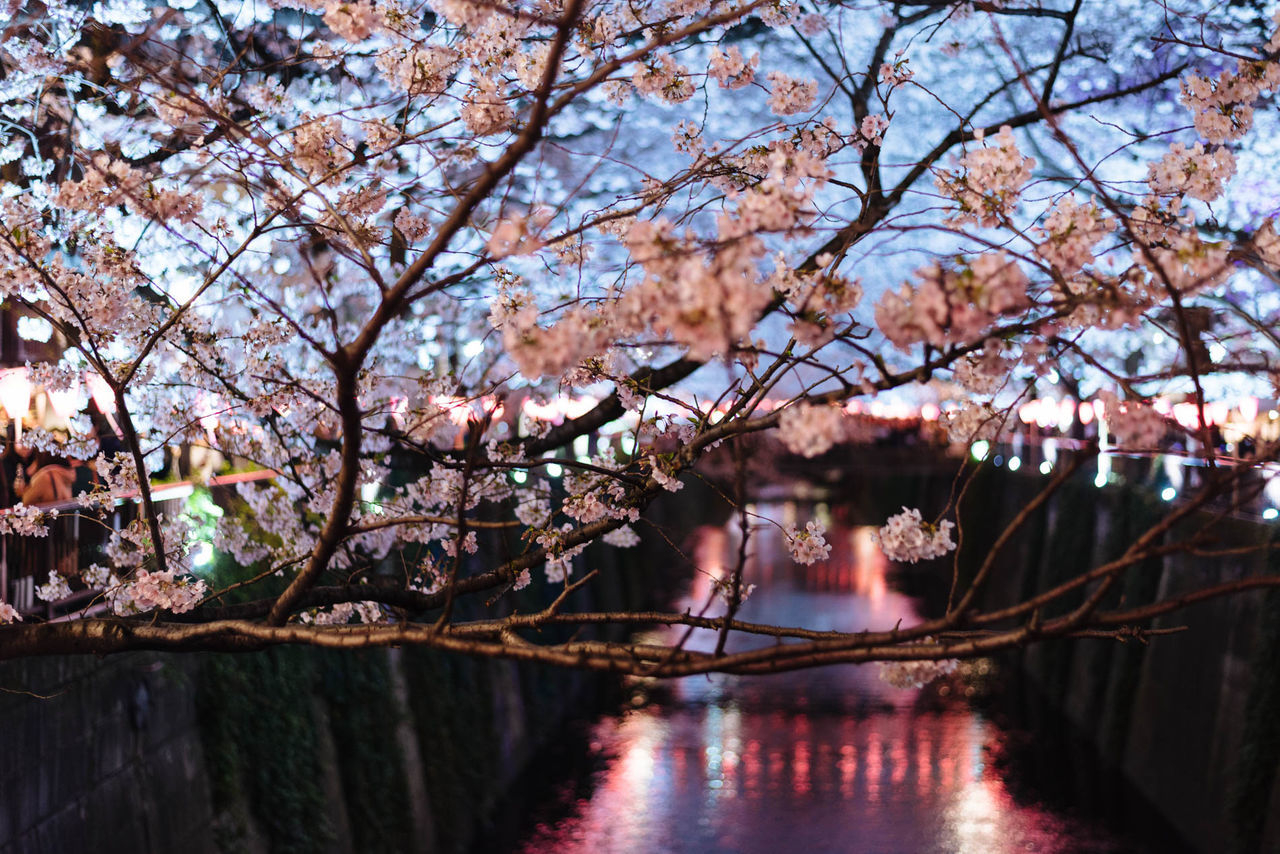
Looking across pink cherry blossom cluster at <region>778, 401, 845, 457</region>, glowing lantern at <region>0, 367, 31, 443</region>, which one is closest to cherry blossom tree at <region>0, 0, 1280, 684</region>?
pink cherry blossom cluster at <region>778, 401, 845, 457</region>

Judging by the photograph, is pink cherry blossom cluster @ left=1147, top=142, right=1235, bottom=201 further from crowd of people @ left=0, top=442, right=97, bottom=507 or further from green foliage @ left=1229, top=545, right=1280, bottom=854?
green foliage @ left=1229, top=545, right=1280, bottom=854

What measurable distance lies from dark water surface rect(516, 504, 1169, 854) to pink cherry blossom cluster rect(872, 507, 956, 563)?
8.90m

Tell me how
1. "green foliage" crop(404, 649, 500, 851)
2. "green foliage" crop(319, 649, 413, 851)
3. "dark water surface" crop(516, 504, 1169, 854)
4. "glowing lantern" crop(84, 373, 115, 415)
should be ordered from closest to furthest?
"glowing lantern" crop(84, 373, 115, 415)
"green foliage" crop(319, 649, 413, 851)
"dark water surface" crop(516, 504, 1169, 854)
"green foliage" crop(404, 649, 500, 851)

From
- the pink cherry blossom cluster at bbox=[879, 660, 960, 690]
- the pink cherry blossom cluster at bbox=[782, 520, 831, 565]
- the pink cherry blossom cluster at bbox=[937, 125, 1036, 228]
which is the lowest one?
the pink cherry blossom cluster at bbox=[879, 660, 960, 690]

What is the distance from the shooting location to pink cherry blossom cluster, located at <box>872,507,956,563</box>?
9.82 feet

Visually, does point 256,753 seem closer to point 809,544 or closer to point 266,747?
point 266,747

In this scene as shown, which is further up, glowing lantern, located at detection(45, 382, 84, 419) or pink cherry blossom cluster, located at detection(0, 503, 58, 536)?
glowing lantern, located at detection(45, 382, 84, 419)

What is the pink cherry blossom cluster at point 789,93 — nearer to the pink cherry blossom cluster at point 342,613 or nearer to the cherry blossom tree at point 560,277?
the cherry blossom tree at point 560,277

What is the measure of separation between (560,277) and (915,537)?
9.35 feet

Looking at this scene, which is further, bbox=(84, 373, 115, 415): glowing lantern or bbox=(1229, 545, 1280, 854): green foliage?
bbox=(1229, 545, 1280, 854): green foliage

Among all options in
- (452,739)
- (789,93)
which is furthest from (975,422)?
(452,739)

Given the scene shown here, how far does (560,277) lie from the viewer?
5.31 meters

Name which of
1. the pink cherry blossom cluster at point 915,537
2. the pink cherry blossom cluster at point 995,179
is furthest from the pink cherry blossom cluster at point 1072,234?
the pink cherry blossom cluster at point 915,537

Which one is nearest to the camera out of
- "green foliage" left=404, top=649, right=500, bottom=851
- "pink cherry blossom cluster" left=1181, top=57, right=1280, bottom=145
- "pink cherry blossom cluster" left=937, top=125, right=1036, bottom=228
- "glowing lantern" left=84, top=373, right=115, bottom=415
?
"pink cherry blossom cluster" left=937, top=125, right=1036, bottom=228
